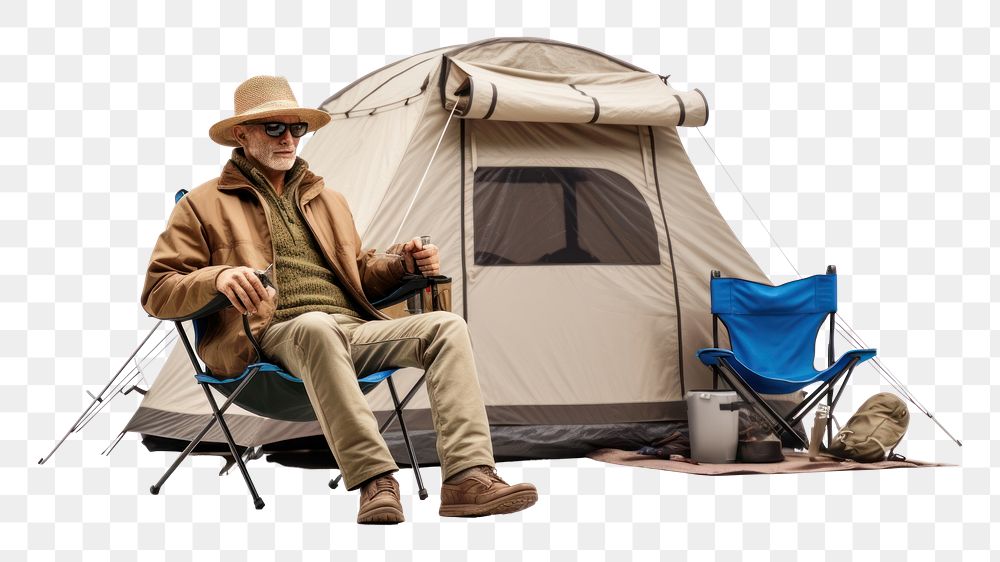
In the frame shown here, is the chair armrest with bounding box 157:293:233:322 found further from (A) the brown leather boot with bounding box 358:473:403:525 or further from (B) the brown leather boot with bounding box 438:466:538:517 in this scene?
(B) the brown leather boot with bounding box 438:466:538:517

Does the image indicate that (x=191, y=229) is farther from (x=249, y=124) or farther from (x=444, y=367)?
(x=444, y=367)

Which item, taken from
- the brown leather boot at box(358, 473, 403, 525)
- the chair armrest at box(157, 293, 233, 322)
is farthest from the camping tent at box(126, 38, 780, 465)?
the brown leather boot at box(358, 473, 403, 525)

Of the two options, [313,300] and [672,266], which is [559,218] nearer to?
[672,266]

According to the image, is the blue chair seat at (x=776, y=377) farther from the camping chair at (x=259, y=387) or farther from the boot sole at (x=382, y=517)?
the boot sole at (x=382, y=517)

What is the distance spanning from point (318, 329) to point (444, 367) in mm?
381

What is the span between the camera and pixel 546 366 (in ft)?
18.2

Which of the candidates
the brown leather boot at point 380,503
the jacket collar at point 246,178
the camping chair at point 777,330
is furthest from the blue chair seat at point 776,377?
the brown leather boot at point 380,503

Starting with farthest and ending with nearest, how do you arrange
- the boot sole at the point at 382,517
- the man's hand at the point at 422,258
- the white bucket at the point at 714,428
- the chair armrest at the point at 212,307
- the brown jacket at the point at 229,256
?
the white bucket at the point at 714,428 → the man's hand at the point at 422,258 → the brown jacket at the point at 229,256 → the chair armrest at the point at 212,307 → the boot sole at the point at 382,517

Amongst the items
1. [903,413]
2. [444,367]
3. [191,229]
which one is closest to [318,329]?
[444,367]

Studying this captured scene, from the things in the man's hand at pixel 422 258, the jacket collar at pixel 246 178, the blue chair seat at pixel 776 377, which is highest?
the jacket collar at pixel 246 178

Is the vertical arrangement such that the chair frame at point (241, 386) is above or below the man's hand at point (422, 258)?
below

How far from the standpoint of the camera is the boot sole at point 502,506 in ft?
12.2

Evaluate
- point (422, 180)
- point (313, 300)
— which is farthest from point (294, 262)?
point (422, 180)

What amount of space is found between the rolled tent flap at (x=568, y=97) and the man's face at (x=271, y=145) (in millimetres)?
1139
